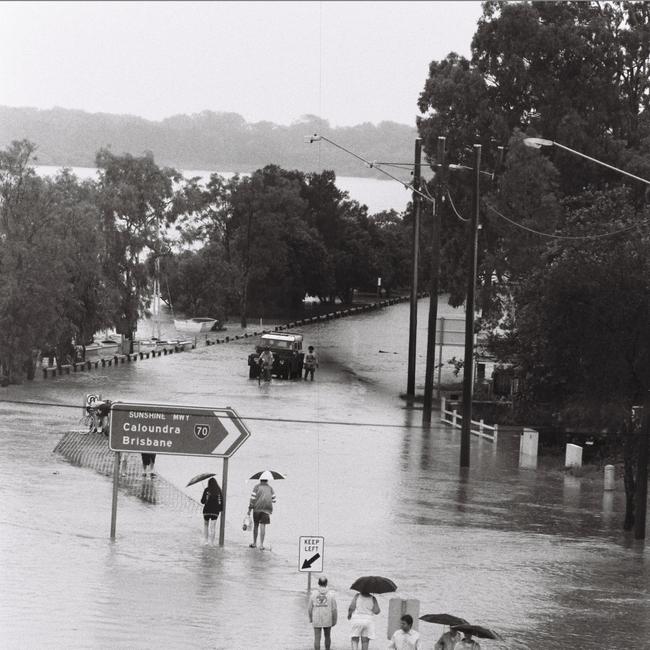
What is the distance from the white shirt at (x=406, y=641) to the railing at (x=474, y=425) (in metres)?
26.9

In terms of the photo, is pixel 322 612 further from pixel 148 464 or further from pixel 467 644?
pixel 148 464

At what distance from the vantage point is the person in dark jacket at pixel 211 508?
842 inches

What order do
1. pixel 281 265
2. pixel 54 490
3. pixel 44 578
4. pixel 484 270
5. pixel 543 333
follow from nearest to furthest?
pixel 44 578
pixel 54 490
pixel 543 333
pixel 484 270
pixel 281 265

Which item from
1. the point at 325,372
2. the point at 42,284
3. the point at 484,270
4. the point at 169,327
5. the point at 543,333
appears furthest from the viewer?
the point at 169,327

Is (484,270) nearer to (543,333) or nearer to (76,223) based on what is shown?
(76,223)

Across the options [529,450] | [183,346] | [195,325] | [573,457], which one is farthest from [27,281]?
[195,325]

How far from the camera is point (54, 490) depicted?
25203 mm

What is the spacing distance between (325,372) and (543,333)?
106 feet

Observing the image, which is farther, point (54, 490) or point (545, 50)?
point (545, 50)

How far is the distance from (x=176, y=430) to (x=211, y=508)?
1.54m

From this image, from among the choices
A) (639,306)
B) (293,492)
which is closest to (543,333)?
(639,306)

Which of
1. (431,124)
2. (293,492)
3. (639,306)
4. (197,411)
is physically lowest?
(293,492)

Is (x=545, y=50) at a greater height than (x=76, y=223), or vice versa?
(x=545, y=50)

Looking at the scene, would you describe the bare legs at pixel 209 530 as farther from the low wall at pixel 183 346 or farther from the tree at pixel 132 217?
the tree at pixel 132 217
